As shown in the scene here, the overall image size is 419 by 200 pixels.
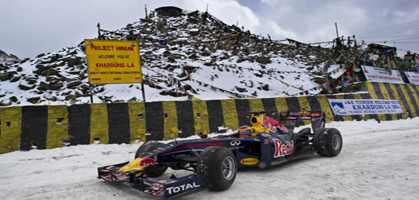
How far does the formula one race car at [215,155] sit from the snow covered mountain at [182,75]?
7.94 meters

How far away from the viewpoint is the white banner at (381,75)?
1698 centimetres

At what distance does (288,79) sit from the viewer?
27.4 meters

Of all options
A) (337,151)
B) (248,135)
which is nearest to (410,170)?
(337,151)

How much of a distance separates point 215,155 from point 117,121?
5.15 metres

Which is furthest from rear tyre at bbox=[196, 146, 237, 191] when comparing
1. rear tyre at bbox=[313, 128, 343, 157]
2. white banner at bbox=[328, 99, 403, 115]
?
white banner at bbox=[328, 99, 403, 115]

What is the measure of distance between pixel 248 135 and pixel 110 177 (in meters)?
2.80

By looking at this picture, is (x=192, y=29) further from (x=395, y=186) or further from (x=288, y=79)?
(x=395, y=186)

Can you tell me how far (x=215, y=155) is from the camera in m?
4.09

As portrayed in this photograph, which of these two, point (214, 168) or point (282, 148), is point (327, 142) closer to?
point (282, 148)

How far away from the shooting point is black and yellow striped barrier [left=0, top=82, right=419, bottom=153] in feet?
23.5

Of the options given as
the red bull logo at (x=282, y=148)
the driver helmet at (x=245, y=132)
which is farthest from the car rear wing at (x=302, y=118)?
the driver helmet at (x=245, y=132)

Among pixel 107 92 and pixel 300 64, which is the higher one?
pixel 300 64

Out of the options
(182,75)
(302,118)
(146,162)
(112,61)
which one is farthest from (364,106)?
(182,75)

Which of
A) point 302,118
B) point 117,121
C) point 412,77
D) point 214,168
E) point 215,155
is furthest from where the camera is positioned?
point 412,77
